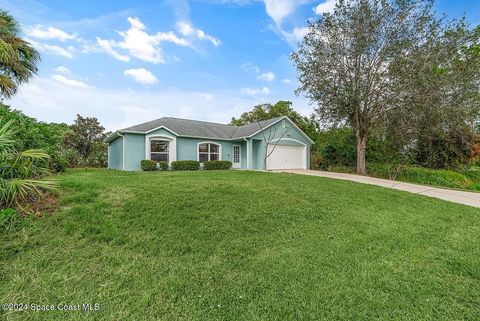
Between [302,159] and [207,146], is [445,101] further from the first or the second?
[207,146]

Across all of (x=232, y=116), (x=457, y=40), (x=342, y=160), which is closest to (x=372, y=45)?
(x=457, y=40)

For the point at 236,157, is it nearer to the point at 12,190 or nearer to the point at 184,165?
the point at 184,165

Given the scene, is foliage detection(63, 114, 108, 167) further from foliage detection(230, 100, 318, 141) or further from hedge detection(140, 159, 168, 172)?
foliage detection(230, 100, 318, 141)

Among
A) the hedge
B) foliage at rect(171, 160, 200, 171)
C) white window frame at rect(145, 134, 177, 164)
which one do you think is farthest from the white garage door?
the hedge

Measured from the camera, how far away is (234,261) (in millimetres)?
3180

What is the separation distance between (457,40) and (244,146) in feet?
48.4

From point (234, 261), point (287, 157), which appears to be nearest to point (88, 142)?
point (287, 157)

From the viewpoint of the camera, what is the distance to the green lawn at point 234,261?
237cm

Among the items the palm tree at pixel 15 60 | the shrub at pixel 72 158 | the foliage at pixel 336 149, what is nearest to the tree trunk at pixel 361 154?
the foliage at pixel 336 149

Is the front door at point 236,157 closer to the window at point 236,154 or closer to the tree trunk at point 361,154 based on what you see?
the window at point 236,154

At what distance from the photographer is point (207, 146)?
17391mm

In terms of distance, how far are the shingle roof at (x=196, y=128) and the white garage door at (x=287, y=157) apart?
2.25m

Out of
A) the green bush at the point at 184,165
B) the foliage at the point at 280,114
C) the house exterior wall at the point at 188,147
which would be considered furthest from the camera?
the foliage at the point at 280,114

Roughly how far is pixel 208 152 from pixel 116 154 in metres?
6.56
